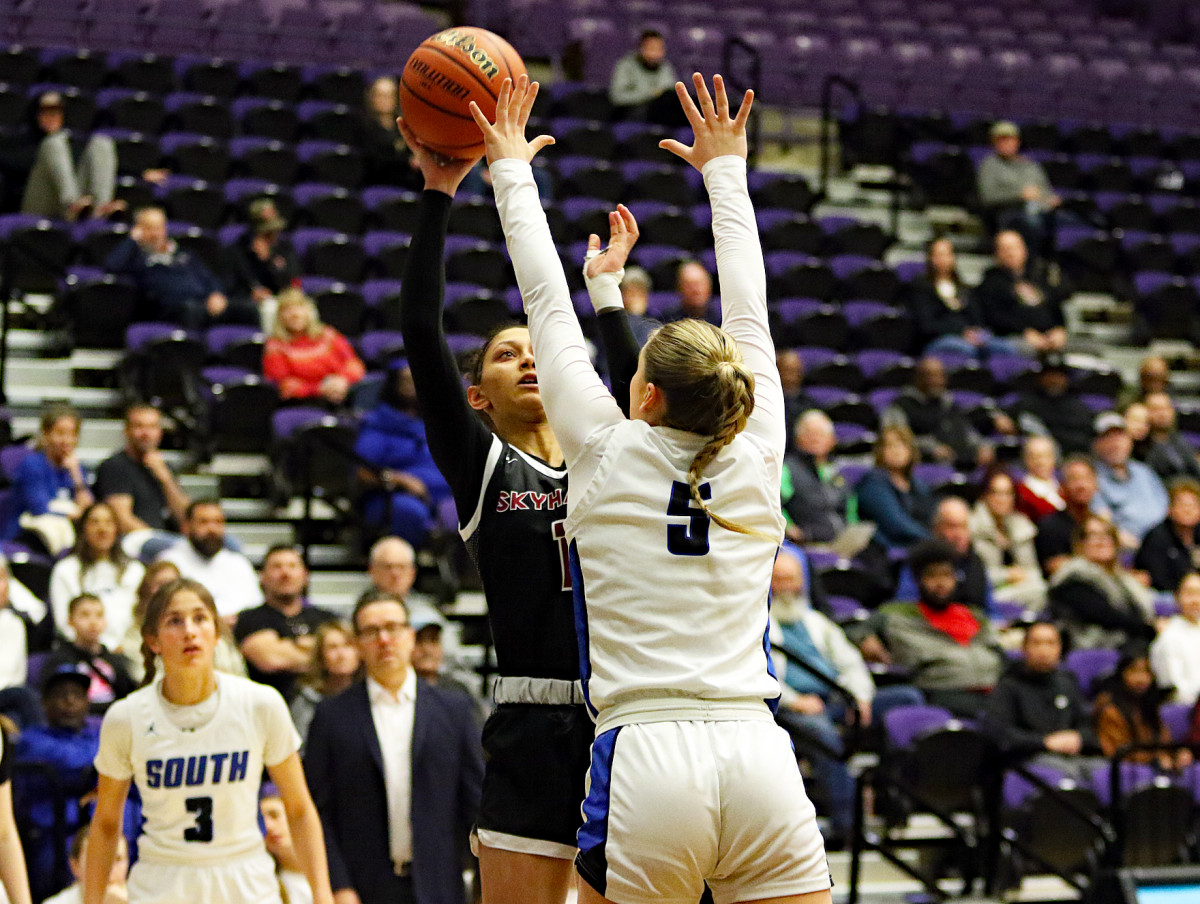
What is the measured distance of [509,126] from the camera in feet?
8.22

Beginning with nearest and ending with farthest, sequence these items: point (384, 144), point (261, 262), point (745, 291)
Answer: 1. point (745, 291)
2. point (261, 262)
3. point (384, 144)

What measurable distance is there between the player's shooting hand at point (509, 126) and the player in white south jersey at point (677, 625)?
0.26 metres

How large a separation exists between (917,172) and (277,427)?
6639mm

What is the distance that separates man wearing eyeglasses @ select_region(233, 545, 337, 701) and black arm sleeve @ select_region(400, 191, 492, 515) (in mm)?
3264

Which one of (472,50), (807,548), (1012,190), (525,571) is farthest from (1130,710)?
(1012,190)

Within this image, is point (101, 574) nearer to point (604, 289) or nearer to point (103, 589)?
point (103, 589)

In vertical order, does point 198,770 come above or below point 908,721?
above

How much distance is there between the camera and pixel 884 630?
7051mm

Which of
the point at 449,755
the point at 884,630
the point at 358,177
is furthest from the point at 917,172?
the point at 449,755

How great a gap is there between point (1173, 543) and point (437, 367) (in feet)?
21.7

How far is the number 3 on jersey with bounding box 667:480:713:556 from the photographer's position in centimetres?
222

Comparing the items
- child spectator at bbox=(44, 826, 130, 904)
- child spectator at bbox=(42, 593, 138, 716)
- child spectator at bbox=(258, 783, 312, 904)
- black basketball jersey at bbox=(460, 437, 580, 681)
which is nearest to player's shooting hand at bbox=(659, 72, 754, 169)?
black basketball jersey at bbox=(460, 437, 580, 681)

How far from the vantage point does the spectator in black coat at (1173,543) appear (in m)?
8.25

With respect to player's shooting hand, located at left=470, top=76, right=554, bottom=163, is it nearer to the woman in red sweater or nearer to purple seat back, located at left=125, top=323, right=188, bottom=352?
the woman in red sweater
